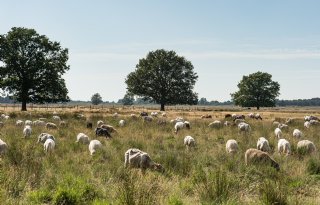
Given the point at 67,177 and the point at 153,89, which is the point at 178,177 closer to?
the point at 67,177

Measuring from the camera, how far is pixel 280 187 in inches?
309

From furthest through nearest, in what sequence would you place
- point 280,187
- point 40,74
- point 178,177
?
point 40,74 → point 178,177 → point 280,187

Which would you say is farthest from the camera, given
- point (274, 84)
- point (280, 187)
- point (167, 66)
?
point (274, 84)

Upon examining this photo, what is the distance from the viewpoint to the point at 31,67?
48.2 metres

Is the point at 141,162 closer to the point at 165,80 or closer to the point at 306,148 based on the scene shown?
the point at 306,148

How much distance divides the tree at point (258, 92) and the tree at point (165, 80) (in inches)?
878

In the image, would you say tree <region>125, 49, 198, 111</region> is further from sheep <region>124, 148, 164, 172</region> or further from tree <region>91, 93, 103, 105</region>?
tree <region>91, 93, 103, 105</region>

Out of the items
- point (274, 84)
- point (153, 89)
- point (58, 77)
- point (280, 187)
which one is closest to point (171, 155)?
point (280, 187)

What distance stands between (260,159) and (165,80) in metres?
61.3

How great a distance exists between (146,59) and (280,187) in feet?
226

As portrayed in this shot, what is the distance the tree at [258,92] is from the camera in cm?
8969

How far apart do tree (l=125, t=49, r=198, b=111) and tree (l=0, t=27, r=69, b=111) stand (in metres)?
24.4

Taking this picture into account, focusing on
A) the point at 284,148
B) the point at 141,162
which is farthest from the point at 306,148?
the point at 141,162

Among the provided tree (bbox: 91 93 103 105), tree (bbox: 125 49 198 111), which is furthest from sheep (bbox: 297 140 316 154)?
tree (bbox: 91 93 103 105)
